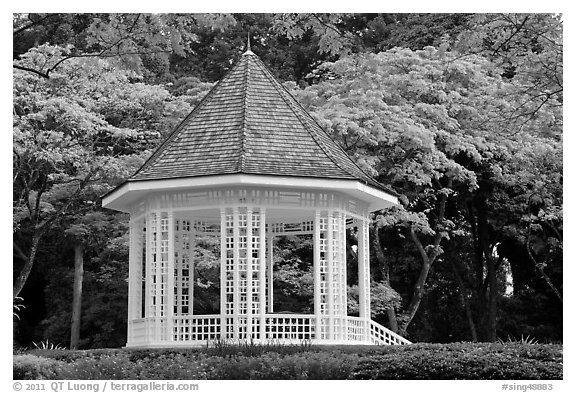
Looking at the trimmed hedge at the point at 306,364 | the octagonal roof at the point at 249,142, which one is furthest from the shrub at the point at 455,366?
the octagonal roof at the point at 249,142

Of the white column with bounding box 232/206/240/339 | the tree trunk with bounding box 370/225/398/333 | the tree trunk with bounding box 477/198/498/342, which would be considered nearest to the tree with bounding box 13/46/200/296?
the tree trunk with bounding box 370/225/398/333

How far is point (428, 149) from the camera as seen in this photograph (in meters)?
28.2

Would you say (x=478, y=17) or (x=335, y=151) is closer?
(x=478, y=17)

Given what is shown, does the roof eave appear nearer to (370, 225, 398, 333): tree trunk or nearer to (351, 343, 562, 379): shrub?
(351, 343, 562, 379): shrub

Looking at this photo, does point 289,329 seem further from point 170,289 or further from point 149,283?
point 149,283

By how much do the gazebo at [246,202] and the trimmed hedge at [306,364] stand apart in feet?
2.89

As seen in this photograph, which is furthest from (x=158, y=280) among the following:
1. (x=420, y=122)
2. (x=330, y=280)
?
(x=420, y=122)

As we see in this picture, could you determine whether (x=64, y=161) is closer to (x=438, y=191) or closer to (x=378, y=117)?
(x=378, y=117)

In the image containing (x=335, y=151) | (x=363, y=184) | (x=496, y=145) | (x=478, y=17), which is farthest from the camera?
(x=496, y=145)

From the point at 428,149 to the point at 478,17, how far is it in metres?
11.5

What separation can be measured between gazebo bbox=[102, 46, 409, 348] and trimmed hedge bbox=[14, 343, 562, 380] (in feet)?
2.89

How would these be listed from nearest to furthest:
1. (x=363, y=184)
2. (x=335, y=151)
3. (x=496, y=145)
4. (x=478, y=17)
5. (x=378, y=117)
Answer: (x=478, y=17), (x=363, y=184), (x=335, y=151), (x=378, y=117), (x=496, y=145)
